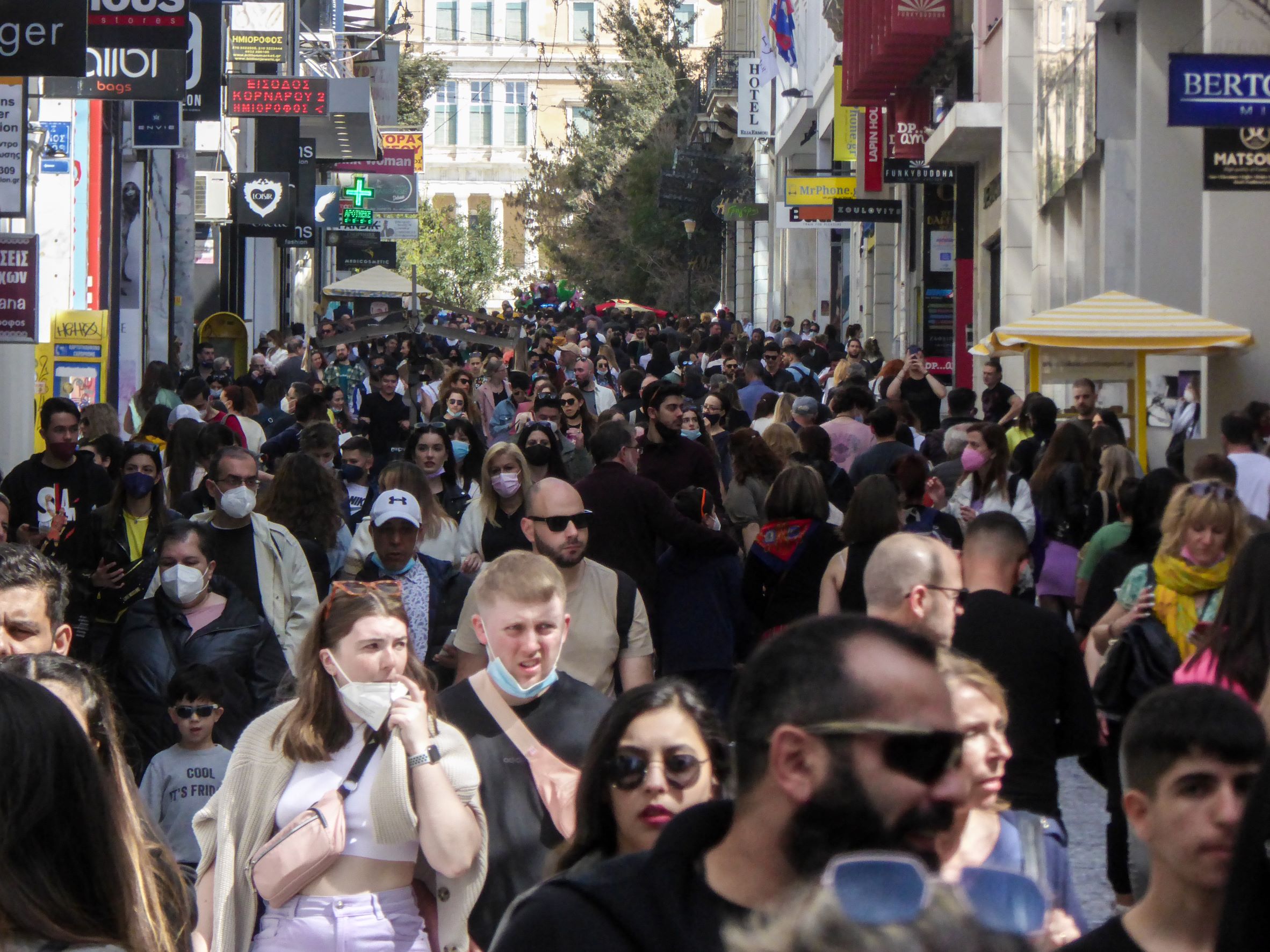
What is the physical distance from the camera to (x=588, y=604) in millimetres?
6781

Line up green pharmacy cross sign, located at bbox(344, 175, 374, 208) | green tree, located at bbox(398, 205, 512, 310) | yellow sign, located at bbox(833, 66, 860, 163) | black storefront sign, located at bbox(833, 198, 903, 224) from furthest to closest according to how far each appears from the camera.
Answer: green tree, located at bbox(398, 205, 512, 310), green pharmacy cross sign, located at bbox(344, 175, 374, 208), yellow sign, located at bbox(833, 66, 860, 163), black storefront sign, located at bbox(833, 198, 903, 224)

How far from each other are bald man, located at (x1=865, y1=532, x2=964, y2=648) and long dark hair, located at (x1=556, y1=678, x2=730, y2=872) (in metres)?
1.13

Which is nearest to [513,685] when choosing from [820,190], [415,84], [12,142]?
[12,142]

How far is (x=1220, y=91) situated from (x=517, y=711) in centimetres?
924

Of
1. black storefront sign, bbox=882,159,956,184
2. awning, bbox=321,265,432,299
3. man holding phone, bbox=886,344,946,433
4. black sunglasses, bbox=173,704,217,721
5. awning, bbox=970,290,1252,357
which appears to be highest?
black storefront sign, bbox=882,159,956,184

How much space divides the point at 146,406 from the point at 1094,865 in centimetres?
971

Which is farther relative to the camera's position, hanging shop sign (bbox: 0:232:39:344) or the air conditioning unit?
the air conditioning unit

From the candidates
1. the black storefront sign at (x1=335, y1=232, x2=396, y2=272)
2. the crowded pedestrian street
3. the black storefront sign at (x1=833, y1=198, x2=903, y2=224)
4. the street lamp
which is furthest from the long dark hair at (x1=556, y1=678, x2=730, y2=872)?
the black storefront sign at (x1=335, y1=232, x2=396, y2=272)

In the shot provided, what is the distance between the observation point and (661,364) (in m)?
22.6

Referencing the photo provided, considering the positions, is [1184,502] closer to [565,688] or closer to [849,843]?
[565,688]

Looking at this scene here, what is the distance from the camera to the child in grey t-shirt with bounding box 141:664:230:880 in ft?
20.3

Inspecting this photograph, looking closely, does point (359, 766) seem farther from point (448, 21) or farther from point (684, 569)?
point (448, 21)

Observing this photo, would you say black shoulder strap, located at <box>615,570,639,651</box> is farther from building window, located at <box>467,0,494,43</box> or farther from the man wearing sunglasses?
building window, located at <box>467,0,494,43</box>

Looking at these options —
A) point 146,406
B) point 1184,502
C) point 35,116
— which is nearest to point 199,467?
point 146,406
